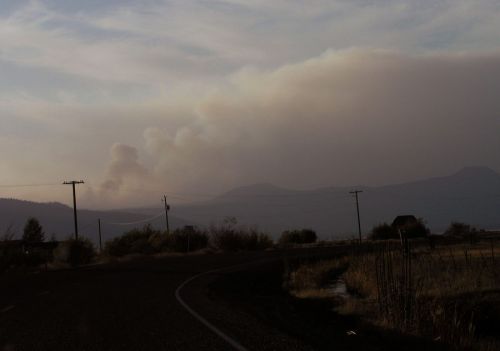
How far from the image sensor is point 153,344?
36.4 feet

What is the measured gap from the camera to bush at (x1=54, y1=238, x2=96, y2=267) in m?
47.7

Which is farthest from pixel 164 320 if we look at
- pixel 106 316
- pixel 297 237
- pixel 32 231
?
pixel 32 231

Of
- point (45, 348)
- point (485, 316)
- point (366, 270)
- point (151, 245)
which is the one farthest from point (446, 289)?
point (151, 245)

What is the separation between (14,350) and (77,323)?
307cm

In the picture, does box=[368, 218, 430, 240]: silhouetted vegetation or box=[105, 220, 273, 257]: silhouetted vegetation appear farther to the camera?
box=[368, 218, 430, 240]: silhouetted vegetation

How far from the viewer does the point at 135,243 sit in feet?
211

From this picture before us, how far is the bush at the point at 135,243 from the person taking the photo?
2472 inches

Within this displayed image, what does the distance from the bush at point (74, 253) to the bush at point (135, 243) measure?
12114mm

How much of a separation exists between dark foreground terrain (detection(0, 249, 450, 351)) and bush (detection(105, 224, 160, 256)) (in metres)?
37.5

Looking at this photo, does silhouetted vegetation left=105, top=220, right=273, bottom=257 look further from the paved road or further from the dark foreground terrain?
the dark foreground terrain

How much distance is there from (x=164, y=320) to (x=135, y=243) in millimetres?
51219

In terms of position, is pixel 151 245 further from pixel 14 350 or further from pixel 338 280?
pixel 14 350

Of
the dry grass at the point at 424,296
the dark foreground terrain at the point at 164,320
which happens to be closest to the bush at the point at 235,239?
the dry grass at the point at 424,296

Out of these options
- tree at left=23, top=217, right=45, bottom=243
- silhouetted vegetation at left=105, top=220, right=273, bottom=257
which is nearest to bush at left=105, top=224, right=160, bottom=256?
silhouetted vegetation at left=105, top=220, right=273, bottom=257
